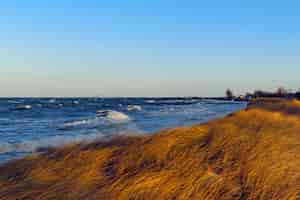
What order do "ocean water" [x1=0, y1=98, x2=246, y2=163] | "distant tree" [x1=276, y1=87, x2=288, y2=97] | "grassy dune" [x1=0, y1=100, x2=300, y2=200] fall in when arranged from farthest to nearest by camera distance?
1. "distant tree" [x1=276, y1=87, x2=288, y2=97]
2. "ocean water" [x1=0, y1=98, x2=246, y2=163]
3. "grassy dune" [x1=0, y1=100, x2=300, y2=200]

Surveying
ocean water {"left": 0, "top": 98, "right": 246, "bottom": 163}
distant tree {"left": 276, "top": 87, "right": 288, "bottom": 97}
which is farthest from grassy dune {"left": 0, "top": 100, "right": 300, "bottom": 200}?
distant tree {"left": 276, "top": 87, "right": 288, "bottom": 97}

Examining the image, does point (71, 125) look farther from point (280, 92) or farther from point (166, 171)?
point (280, 92)

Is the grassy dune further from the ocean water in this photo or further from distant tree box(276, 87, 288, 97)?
distant tree box(276, 87, 288, 97)

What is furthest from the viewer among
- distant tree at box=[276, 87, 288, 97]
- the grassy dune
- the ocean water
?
distant tree at box=[276, 87, 288, 97]

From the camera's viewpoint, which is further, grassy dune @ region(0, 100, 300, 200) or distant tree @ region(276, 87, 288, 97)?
distant tree @ region(276, 87, 288, 97)

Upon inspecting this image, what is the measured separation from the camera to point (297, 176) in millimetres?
3805

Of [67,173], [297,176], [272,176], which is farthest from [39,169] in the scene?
[297,176]

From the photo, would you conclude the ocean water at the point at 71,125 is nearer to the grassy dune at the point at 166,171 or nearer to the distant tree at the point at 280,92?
the grassy dune at the point at 166,171

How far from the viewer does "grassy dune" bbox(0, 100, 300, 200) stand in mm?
3299

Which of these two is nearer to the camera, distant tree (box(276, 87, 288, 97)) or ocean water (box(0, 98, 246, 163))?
ocean water (box(0, 98, 246, 163))

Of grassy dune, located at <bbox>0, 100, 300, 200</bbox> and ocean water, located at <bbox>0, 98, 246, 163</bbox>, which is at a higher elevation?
grassy dune, located at <bbox>0, 100, 300, 200</bbox>

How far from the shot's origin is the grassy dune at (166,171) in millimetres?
3299

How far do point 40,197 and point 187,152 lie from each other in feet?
7.79

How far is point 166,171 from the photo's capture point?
382cm
